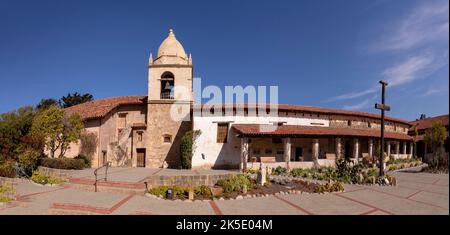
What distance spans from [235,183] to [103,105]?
61.5 ft

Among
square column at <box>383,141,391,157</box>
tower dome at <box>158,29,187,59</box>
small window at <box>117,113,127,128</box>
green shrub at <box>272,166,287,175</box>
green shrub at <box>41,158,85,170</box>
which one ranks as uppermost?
tower dome at <box>158,29,187,59</box>

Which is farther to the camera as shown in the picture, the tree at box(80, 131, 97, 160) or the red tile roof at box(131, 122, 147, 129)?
the red tile roof at box(131, 122, 147, 129)

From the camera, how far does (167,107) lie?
2311 cm

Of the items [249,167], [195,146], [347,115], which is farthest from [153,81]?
[347,115]

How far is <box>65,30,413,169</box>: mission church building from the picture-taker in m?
20.9

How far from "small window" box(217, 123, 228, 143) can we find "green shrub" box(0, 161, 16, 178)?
14117mm

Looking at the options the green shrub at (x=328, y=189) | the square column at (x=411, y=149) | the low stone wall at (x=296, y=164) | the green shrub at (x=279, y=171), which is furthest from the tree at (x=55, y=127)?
the square column at (x=411, y=149)

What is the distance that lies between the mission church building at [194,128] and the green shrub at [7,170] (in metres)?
7.17

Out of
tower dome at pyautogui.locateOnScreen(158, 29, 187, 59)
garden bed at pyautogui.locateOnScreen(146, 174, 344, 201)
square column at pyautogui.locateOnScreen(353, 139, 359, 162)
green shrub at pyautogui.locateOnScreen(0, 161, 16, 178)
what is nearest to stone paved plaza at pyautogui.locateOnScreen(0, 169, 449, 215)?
garden bed at pyautogui.locateOnScreen(146, 174, 344, 201)

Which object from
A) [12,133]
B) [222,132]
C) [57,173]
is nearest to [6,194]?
[57,173]

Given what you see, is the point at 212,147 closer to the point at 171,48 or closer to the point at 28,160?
the point at 171,48

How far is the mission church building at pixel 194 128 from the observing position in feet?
68.6

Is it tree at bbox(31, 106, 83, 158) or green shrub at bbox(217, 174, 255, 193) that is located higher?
tree at bbox(31, 106, 83, 158)

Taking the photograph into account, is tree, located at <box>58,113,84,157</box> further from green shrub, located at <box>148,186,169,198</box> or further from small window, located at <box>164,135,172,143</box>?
green shrub, located at <box>148,186,169,198</box>
